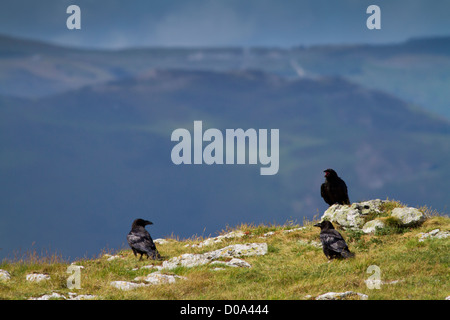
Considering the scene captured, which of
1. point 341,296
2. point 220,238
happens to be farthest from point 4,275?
point 341,296

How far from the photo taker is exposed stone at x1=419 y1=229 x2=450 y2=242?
70.2ft

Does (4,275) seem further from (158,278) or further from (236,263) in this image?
(236,263)

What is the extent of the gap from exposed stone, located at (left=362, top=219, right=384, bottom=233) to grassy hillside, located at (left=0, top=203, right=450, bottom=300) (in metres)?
0.55

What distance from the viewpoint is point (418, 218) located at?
2359 cm

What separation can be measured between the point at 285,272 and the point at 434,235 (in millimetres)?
8368

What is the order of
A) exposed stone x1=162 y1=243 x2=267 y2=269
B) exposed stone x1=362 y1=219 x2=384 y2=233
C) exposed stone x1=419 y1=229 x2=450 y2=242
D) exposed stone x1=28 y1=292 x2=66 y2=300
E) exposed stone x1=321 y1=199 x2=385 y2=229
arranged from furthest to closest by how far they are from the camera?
exposed stone x1=321 y1=199 x2=385 y2=229, exposed stone x1=362 y1=219 x2=384 y2=233, exposed stone x1=419 y1=229 x2=450 y2=242, exposed stone x1=162 y1=243 x2=267 y2=269, exposed stone x1=28 y1=292 x2=66 y2=300

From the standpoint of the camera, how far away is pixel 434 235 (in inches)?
860

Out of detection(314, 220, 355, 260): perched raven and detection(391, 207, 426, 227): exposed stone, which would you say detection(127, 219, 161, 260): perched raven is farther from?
detection(391, 207, 426, 227): exposed stone

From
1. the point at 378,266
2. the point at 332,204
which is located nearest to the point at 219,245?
the point at 332,204

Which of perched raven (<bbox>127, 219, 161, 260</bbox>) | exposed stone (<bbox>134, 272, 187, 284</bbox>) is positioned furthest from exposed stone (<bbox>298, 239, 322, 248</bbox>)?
exposed stone (<bbox>134, 272, 187, 284</bbox>)
